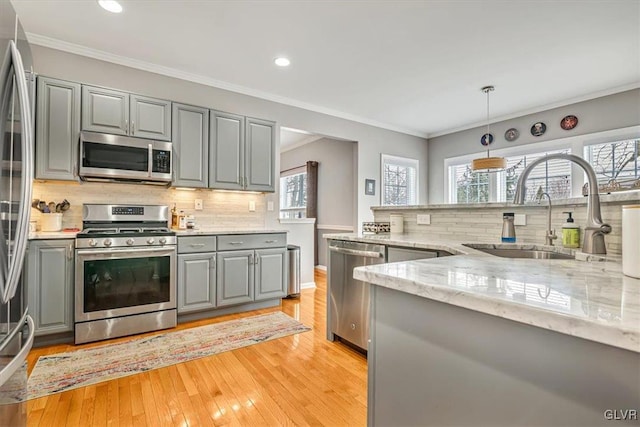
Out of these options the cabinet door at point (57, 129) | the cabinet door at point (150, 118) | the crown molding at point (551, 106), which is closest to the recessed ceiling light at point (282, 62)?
the cabinet door at point (150, 118)

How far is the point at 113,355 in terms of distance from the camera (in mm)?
2318

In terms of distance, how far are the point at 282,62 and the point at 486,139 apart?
12.2 feet

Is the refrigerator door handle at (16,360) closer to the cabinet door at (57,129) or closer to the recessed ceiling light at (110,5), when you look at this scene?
the cabinet door at (57,129)

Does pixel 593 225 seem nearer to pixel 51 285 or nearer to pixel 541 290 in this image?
pixel 541 290

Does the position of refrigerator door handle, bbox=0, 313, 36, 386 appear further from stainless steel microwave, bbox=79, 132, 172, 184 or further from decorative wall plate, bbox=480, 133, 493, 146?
decorative wall plate, bbox=480, 133, 493, 146

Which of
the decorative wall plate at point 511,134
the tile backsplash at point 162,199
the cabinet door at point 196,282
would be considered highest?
the decorative wall plate at point 511,134

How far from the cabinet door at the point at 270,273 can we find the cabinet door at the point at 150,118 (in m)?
1.57

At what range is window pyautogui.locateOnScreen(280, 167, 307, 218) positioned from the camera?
22.2 ft

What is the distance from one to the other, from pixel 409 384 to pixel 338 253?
163 cm

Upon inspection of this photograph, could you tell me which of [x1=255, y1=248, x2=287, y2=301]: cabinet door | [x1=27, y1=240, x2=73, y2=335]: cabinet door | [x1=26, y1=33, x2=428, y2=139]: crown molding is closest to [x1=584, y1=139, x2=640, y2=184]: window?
[x1=26, y1=33, x2=428, y2=139]: crown molding

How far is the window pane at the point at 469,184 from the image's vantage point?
523cm

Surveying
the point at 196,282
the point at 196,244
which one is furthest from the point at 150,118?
the point at 196,282

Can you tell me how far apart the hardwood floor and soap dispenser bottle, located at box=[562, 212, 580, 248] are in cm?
137

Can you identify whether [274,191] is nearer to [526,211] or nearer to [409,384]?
[526,211]
